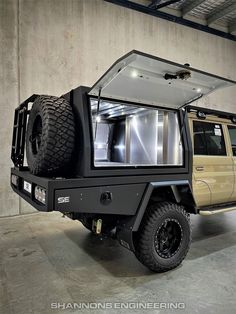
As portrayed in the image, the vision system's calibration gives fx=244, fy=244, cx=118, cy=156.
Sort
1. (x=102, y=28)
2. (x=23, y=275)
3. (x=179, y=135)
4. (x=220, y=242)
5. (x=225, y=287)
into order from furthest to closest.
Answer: (x=102, y=28)
(x=220, y=242)
(x=179, y=135)
(x=23, y=275)
(x=225, y=287)

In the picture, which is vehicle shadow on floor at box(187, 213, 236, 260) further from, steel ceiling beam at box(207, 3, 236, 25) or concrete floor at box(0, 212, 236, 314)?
steel ceiling beam at box(207, 3, 236, 25)

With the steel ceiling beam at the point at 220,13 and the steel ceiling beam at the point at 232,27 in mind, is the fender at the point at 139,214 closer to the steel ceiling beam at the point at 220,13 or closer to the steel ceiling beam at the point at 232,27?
the steel ceiling beam at the point at 220,13

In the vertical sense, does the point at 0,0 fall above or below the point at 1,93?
above

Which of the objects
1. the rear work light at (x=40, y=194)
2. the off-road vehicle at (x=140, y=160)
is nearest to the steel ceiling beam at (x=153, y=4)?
the off-road vehicle at (x=140, y=160)

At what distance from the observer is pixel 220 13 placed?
7105 mm

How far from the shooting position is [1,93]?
4.79 m

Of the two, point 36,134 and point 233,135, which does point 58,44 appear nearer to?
point 36,134

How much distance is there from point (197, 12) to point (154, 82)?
629 centimetres

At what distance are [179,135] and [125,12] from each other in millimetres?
4761

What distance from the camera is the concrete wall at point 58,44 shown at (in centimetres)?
486

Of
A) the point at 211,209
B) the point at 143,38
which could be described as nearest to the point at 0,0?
the point at 143,38

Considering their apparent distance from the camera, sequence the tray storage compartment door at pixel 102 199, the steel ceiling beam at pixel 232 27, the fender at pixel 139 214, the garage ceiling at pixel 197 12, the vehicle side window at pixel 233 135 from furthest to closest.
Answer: the steel ceiling beam at pixel 232 27, the garage ceiling at pixel 197 12, the vehicle side window at pixel 233 135, the fender at pixel 139 214, the tray storage compartment door at pixel 102 199

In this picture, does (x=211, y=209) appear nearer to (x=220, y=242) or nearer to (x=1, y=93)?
(x=220, y=242)

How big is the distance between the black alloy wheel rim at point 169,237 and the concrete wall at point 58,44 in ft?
11.0
